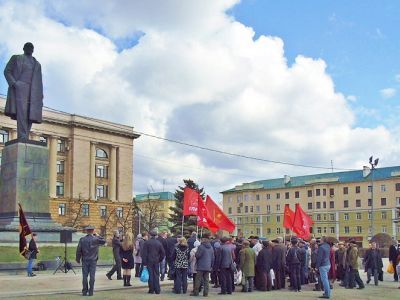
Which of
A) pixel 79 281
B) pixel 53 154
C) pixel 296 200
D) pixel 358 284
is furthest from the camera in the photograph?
pixel 296 200

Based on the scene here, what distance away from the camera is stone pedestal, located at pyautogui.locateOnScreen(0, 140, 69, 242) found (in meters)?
23.5

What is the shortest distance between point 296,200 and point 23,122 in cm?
9803

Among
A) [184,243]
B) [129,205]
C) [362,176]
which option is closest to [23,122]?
[184,243]

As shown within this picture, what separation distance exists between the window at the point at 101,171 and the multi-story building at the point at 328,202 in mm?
40557

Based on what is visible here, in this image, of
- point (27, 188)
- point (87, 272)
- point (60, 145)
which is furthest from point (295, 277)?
point (60, 145)

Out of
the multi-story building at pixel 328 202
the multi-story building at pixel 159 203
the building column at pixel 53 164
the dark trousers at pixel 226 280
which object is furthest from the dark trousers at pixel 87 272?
the multi-story building at pixel 328 202

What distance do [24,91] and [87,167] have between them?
68.9 meters

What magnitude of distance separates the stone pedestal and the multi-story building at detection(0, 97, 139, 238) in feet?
197

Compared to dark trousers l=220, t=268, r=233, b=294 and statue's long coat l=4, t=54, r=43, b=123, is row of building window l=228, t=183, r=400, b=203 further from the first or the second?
dark trousers l=220, t=268, r=233, b=294

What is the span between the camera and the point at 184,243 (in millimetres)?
17328

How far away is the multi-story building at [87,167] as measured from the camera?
289 ft

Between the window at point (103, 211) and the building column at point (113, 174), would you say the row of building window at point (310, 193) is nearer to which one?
the building column at point (113, 174)

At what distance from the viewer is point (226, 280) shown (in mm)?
17281

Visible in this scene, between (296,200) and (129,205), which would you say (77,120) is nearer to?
(129,205)
